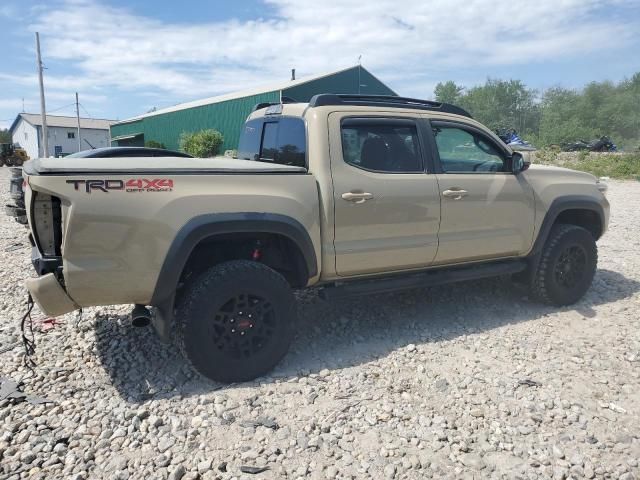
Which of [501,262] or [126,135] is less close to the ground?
[126,135]

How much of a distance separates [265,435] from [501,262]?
289 cm

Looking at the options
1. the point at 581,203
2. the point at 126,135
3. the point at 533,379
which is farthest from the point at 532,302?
the point at 126,135

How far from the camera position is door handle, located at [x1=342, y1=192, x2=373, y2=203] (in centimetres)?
376

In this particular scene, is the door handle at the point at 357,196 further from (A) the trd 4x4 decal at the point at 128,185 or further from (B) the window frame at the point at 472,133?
(A) the trd 4x4 decal at the point at 128,185

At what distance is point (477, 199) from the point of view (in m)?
4.41

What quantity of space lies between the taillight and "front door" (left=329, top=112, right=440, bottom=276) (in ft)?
6.03

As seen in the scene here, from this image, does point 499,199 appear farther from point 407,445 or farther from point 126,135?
point 126,135

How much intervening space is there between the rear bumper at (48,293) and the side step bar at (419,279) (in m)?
1.80

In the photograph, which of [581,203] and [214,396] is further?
[581,203]

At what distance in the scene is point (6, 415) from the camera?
10.2 feet

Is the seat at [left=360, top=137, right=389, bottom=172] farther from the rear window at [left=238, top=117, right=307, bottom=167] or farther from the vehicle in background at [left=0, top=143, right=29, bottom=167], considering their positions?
the vehicle in background at [left=0, top=143, right=29, bottom=167]

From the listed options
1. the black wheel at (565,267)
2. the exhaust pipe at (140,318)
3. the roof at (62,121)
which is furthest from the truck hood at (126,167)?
the roof at (62,121)

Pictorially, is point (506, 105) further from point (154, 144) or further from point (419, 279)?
point (419, 279)

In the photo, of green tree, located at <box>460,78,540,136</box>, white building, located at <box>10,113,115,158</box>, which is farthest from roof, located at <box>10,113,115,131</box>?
green tree, located at <box>460,78,540,136</box>
